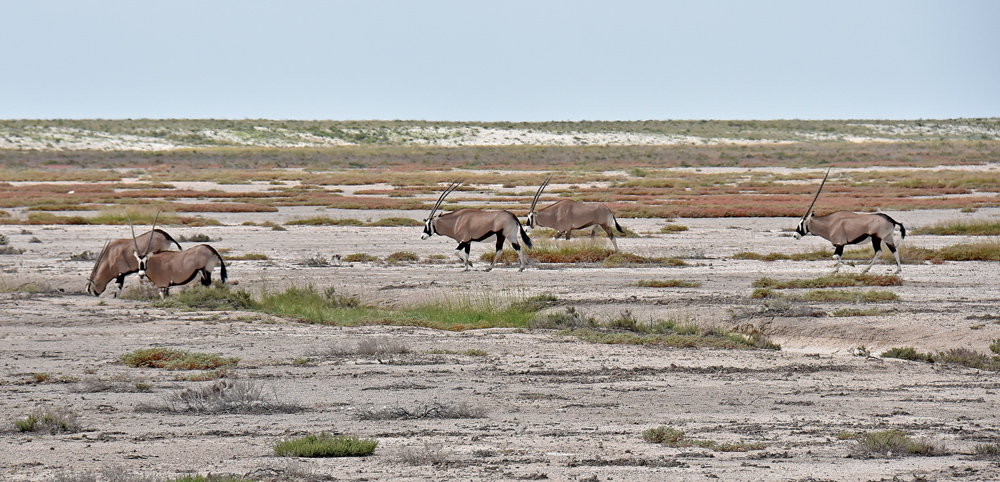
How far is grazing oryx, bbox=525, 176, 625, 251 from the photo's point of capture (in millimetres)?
22875

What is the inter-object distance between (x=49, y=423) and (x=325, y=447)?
2.31 meters

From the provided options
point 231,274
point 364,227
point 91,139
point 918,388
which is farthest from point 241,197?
point 91,139

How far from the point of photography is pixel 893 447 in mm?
7273

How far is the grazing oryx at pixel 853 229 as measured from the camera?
61.1 feet

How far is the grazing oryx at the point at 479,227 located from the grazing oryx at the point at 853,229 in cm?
507

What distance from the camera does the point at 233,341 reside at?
42.8ft

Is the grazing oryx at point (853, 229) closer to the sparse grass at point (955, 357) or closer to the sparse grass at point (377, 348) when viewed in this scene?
the sparse grass at point (955, 357)

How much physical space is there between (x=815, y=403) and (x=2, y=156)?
303 feet

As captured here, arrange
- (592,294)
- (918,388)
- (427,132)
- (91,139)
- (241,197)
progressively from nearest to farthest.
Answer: (918,388) < (592,294) < (241,197) < (91,139) < (427,132)

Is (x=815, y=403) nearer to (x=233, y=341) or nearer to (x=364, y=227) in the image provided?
(x=233, y=341)

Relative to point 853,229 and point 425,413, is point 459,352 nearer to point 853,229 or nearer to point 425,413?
point 425,413

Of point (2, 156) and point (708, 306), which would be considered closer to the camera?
point (708, 306)

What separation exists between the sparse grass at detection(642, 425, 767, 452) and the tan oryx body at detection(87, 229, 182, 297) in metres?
10.2

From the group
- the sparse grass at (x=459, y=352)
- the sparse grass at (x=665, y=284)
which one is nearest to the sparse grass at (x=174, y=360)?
the sparse grass at (x=459, y=352)
